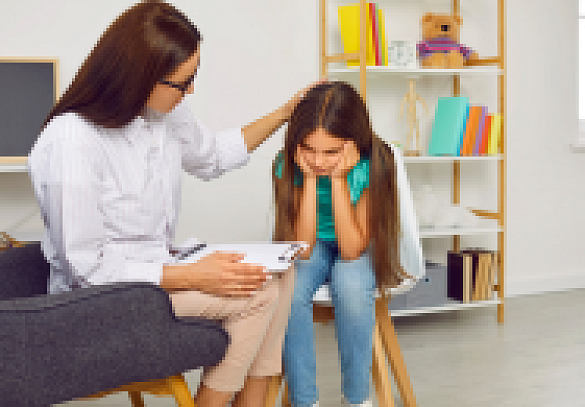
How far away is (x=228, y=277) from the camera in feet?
4.01

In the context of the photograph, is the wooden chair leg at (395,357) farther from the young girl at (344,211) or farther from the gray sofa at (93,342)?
the gray sofa at (93,342)

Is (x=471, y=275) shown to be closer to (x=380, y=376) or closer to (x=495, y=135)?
(x=495, y=135)

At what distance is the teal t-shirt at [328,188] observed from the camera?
1.68 meters

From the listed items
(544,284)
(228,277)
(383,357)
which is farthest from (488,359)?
(228,277)

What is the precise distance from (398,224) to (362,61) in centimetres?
111

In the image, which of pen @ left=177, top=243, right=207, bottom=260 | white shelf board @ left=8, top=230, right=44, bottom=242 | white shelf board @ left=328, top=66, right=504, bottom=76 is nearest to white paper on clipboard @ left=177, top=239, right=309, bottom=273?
pen @ left=177, top=243, right=207, bottom=260

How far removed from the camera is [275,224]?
68.4 inches

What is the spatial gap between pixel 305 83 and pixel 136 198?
1723mm

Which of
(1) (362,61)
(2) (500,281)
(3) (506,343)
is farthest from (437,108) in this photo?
(3) (506,343)

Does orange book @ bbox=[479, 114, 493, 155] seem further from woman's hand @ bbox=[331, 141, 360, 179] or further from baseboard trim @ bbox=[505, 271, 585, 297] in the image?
woman's hand @ bbox=[331, 141, 360, 179]

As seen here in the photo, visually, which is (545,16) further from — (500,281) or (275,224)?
(275,224)

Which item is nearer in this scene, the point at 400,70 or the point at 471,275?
the point at 400,70

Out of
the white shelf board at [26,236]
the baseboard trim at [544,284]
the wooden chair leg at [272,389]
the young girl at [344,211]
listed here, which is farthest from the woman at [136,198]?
the baseboard trim at [544,284]

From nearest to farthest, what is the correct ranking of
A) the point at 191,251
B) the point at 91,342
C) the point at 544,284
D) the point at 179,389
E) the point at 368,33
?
the point at 91,342 → the point at 179,389 → the point at 191,251 → the point at 368,33 → the point at 544,284
